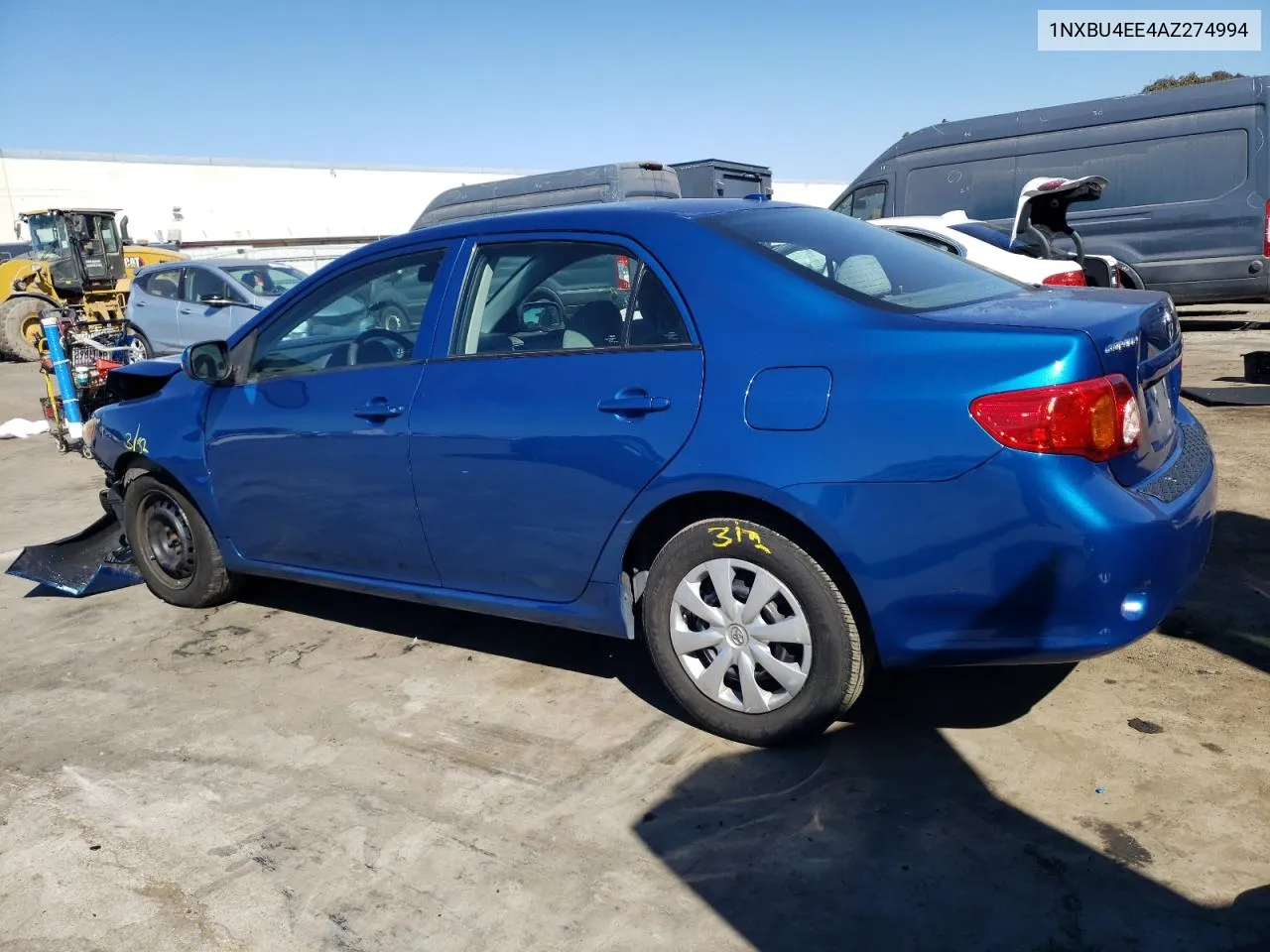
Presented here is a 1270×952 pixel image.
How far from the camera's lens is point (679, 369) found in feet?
10.2

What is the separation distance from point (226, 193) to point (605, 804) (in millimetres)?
41761

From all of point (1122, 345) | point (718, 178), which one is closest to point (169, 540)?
point (1122, 345)

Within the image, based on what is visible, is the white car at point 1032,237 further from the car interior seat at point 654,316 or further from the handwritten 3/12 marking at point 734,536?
the handwritten 3/12 marking at point 734,536

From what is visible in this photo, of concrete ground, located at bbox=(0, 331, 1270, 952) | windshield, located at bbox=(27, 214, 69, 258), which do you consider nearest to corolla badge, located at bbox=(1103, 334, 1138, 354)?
concrete ground, located at bbox=(0, 331, 1270, 952)

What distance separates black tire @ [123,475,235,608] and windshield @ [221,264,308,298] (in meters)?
8.73

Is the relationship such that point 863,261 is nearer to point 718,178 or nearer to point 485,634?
point 485,634

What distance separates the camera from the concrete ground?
2449 millimetres

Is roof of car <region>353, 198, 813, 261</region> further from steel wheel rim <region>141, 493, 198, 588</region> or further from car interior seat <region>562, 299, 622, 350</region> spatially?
steel wheel rim <region>141, 493, 198, 588</region>

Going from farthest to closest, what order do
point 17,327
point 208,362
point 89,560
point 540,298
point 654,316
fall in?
point 17,327 → point 89,560 → point 208,362 → point 540,298 → point 654,316

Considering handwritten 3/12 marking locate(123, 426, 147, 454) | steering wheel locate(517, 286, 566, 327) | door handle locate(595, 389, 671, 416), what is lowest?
handwritten 3/12 marking locate(123, 426, 147, 454)

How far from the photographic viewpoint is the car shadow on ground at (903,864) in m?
A: 2.31

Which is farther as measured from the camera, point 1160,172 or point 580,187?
point 580,187

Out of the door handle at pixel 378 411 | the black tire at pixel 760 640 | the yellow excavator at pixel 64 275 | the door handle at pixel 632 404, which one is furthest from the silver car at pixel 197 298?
the black tire at pixel 760 640

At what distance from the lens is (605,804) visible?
298 centimetres
